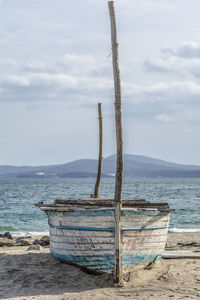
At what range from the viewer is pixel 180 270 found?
37.9 ft

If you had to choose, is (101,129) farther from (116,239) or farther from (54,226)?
(116,239)

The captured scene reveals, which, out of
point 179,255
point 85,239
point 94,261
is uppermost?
point 85,239

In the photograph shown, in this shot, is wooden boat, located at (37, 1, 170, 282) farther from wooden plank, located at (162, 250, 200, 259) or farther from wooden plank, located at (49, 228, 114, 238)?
wooden plank, located at (162, 250, 200, 259)

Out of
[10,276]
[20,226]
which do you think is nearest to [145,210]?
[10,276]

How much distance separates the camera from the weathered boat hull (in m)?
10.3

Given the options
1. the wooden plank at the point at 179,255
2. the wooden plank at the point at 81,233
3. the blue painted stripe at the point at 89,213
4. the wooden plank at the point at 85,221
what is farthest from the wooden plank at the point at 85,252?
the wooden plank at the point at 179,255

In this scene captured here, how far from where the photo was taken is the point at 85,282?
10320 millimetres

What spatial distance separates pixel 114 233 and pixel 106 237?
24 cm

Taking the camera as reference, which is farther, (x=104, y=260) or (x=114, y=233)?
(x=104, y=260)

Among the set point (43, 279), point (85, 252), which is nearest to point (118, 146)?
point (85, 252)

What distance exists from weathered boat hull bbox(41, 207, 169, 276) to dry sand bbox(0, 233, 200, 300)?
11.7 inches

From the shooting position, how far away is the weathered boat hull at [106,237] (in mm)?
10266

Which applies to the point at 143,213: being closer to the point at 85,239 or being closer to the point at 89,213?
the point at 89,213

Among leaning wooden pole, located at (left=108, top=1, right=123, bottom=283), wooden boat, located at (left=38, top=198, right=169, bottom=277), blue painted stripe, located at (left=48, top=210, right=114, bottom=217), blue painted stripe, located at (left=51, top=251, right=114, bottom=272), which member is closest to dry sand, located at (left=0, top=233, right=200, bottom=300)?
blue painted stripe, located at (left=51, top=251, right=114, bottom=272)
